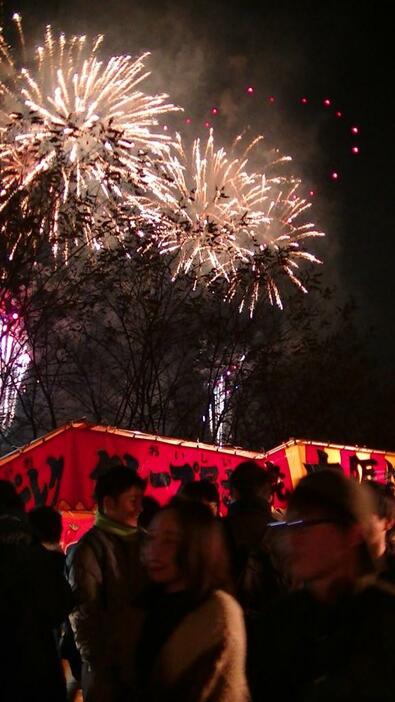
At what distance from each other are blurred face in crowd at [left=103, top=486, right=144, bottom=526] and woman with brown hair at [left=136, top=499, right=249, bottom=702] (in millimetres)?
1182

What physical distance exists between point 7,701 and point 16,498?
1356mm

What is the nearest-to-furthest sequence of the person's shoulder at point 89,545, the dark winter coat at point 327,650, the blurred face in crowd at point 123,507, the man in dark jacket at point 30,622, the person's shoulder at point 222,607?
the dark winter coat at point 327,650
the person's shoulder at point 222,607
the man in dark jacket at point 30,622
the person's shoulder at point 89,545
the blurred face in crowd at point 123,507

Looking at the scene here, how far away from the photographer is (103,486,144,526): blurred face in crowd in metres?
4.02

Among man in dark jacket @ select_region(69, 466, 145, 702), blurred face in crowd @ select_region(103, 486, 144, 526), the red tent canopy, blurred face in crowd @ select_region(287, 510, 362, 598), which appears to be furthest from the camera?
the red tent canopy

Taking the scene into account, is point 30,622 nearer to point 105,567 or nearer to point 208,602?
point 105,567

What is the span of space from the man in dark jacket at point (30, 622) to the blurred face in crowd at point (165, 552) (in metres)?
0.82

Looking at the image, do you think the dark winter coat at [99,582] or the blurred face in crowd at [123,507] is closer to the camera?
the dark winter coat at [99,582]

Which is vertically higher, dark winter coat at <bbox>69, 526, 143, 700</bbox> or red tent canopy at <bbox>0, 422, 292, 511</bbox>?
red tent canopy at <bbox>0, 422, 292, 511</bbox>

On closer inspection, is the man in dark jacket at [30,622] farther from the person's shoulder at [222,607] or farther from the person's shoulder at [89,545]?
the person's shoulder at [222,607]

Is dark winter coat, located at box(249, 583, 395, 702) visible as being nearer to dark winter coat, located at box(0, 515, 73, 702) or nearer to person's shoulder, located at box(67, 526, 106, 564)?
dark winter coat, located at box(0, 515, 73, 702)


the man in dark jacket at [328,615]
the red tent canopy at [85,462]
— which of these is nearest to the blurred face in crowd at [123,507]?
the man in dark jacket at [328,615]

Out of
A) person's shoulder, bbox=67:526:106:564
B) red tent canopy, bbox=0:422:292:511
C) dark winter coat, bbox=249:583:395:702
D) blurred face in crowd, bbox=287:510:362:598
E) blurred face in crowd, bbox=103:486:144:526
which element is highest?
red tent canopy, bbox=0:422:292:511

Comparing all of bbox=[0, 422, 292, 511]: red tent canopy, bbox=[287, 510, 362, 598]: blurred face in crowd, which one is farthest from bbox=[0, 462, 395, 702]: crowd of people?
bbox=[0, 422, 292, 511]: red tent canopy

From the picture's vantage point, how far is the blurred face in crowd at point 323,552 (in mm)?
2039
